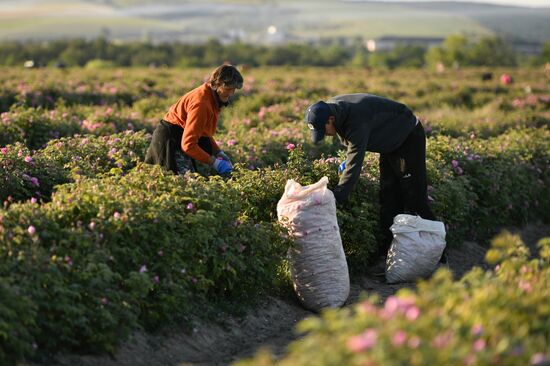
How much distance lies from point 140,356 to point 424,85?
2389 centimetres

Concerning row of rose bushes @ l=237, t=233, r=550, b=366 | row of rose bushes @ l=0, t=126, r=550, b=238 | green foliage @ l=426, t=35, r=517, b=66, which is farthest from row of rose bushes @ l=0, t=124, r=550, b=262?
green foliage @ l=426, t=35, r=517, b=66

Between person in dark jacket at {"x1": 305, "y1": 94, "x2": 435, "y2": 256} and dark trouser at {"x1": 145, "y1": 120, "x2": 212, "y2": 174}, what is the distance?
118 cm

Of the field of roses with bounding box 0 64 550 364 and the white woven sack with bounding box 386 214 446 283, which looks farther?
the white woven sack with bounding box 386 214 446 283

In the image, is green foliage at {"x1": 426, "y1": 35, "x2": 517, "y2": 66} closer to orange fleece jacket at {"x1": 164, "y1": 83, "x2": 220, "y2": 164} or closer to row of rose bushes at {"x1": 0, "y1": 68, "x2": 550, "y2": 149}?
row of rose bushes at {"x1": 0, "y1": 68, "x2": 550, "y2": 149}

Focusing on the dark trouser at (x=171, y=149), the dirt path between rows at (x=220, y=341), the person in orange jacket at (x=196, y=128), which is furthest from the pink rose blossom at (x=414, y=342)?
the dark trouser at (x=171, y=149)

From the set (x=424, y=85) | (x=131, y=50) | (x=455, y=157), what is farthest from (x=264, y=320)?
(x=131, y=50)

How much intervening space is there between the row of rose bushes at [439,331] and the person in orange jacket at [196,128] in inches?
138

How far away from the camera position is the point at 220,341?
22.7 ft

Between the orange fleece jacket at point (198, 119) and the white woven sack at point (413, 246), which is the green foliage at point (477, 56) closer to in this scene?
the white woven sack at point (413, 246)

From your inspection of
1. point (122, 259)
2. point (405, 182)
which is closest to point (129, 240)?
point (122, 259)

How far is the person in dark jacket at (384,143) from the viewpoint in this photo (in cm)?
769

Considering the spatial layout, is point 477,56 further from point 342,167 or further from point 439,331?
point 439,331

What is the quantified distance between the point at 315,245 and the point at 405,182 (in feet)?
4.97

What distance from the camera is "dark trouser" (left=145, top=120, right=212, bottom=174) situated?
8.23 meters
